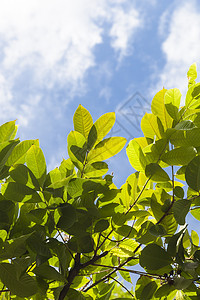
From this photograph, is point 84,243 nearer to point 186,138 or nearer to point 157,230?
point 157,230

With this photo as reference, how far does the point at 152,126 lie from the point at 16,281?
637 millimetres

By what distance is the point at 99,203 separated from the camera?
3.47ft

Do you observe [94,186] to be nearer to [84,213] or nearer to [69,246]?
[84,213]

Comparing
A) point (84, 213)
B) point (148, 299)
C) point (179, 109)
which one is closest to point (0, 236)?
point (84, 213)

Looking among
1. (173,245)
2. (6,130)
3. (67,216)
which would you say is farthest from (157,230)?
(6,130)

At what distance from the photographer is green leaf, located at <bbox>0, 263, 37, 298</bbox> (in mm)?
936

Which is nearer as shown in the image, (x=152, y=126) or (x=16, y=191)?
(x=16, y=191)

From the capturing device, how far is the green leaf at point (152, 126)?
112 cm

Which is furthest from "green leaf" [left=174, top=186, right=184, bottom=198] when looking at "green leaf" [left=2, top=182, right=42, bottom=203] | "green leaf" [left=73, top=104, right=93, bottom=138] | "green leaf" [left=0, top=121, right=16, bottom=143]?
"green leaf" [left=0, top=121, right=16, bottom=143]

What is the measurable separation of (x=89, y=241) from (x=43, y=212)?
18 centimetres

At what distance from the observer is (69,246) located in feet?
3.44

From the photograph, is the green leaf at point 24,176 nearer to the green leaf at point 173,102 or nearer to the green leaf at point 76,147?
the green leaf at point 76,147

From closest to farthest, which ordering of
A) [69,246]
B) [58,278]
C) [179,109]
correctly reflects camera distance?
[58,278]
[69,246]
[179,109]

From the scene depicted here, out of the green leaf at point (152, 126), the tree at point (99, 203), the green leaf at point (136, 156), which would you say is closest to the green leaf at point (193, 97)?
the tree at point (99, 203)
